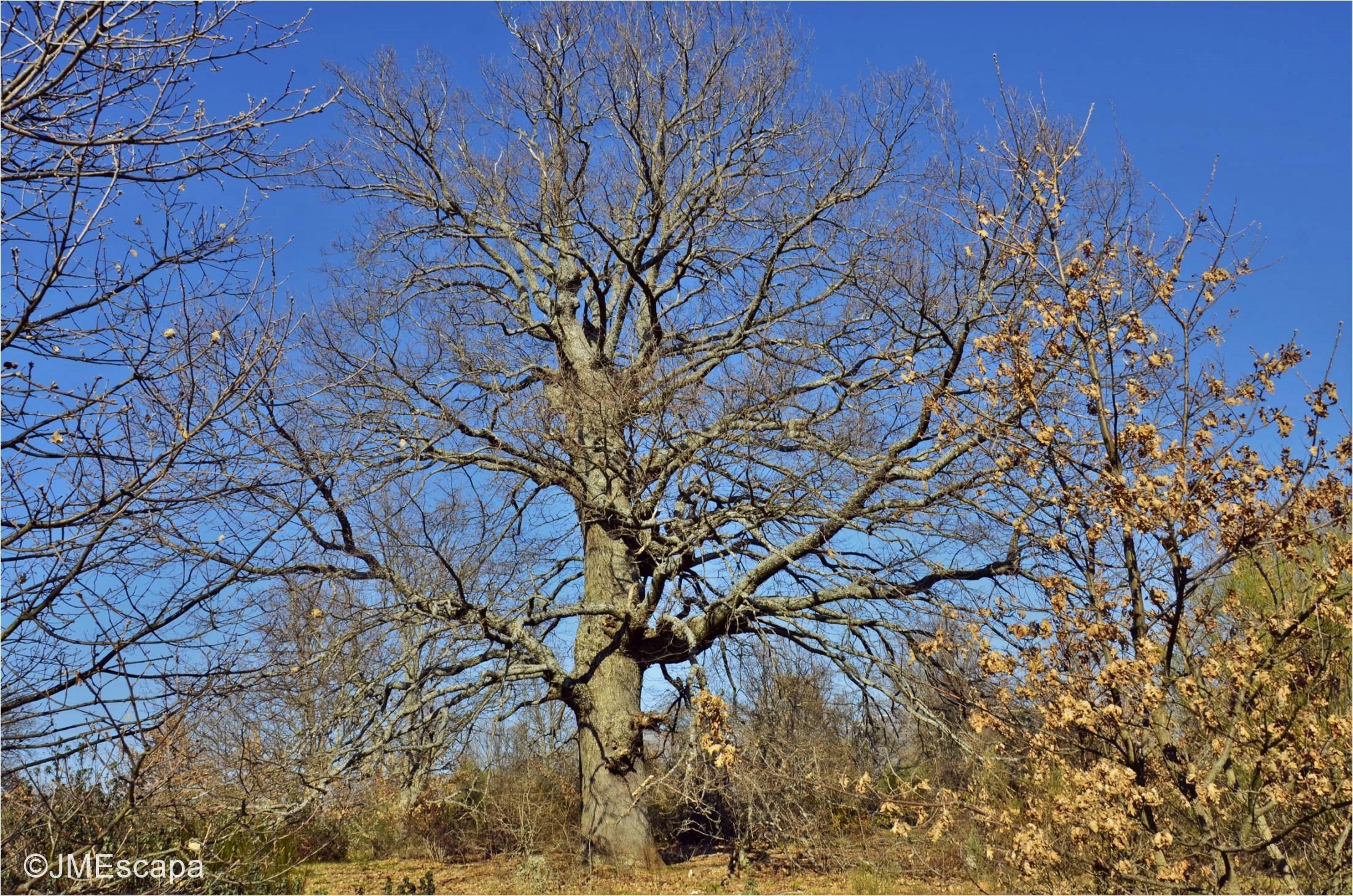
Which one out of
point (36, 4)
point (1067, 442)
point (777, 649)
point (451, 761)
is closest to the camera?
point (36, 4)

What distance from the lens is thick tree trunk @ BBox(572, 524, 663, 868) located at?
1065cm

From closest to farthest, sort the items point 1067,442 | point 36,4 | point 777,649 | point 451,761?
1. point 36,4
2. point 1067,442
3. point 777,649
4. point 451,761

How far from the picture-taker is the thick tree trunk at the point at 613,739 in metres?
10.6

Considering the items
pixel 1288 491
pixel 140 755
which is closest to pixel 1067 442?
pixel 1288 491

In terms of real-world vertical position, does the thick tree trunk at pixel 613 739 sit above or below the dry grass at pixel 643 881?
above

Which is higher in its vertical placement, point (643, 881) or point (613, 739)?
point (613, 739)

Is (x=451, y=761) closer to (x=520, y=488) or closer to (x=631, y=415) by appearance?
(x=520, y=488)

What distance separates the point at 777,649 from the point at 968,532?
2.21 metres

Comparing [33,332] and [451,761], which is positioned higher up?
[33,332]

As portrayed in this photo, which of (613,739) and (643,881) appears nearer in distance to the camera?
(643,881)

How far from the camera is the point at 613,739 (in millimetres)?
10711

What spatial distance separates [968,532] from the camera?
9.05 meters

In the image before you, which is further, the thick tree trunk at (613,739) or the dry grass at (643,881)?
the thick tree trunk at (613,739)

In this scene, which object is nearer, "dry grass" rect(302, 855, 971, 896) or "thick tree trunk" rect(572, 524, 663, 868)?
"dry grass" rect(302, 855, 971, 896)
